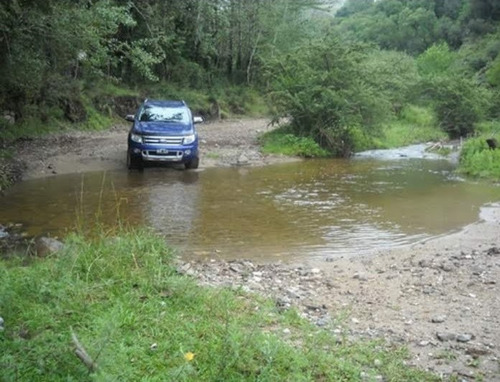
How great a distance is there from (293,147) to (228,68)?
21859 millimetres

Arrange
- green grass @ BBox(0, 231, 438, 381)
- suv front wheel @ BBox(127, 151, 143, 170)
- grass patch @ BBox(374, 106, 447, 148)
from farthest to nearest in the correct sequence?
grass patch @ BBox(374, 106, 447, 148), suv front wheel @ BBox(127, 151, 143, 170), green grass @ BBox(0, 231, 438, 381)

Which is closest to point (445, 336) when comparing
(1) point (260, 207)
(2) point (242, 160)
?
(1) point (260, 207)

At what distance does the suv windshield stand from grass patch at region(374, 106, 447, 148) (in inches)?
454

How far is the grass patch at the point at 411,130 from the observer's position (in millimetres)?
28081

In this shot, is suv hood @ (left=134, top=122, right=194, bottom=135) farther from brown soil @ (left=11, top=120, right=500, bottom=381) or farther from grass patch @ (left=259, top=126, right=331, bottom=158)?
brown soil @ (left=11, top=120, right=500, bottom=381)

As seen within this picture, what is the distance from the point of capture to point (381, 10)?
10638 centimetres

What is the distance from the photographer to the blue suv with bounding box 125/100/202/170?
1548cm

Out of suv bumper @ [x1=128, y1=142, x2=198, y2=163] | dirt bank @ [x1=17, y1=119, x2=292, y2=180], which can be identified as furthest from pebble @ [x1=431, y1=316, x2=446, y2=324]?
dirt bank @ [x1=17, y1=119, x2=292, y2=180]

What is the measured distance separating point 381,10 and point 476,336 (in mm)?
109920

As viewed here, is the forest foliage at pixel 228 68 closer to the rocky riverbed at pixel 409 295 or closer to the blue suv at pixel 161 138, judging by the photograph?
the blue suv at pixel 161 138

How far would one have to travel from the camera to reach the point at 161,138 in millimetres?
15469

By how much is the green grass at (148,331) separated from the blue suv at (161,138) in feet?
31.0

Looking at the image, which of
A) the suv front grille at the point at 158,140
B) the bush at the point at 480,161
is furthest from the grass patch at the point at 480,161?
the suv front grille at the point at 158,140

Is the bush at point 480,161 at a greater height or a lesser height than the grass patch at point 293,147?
greater
